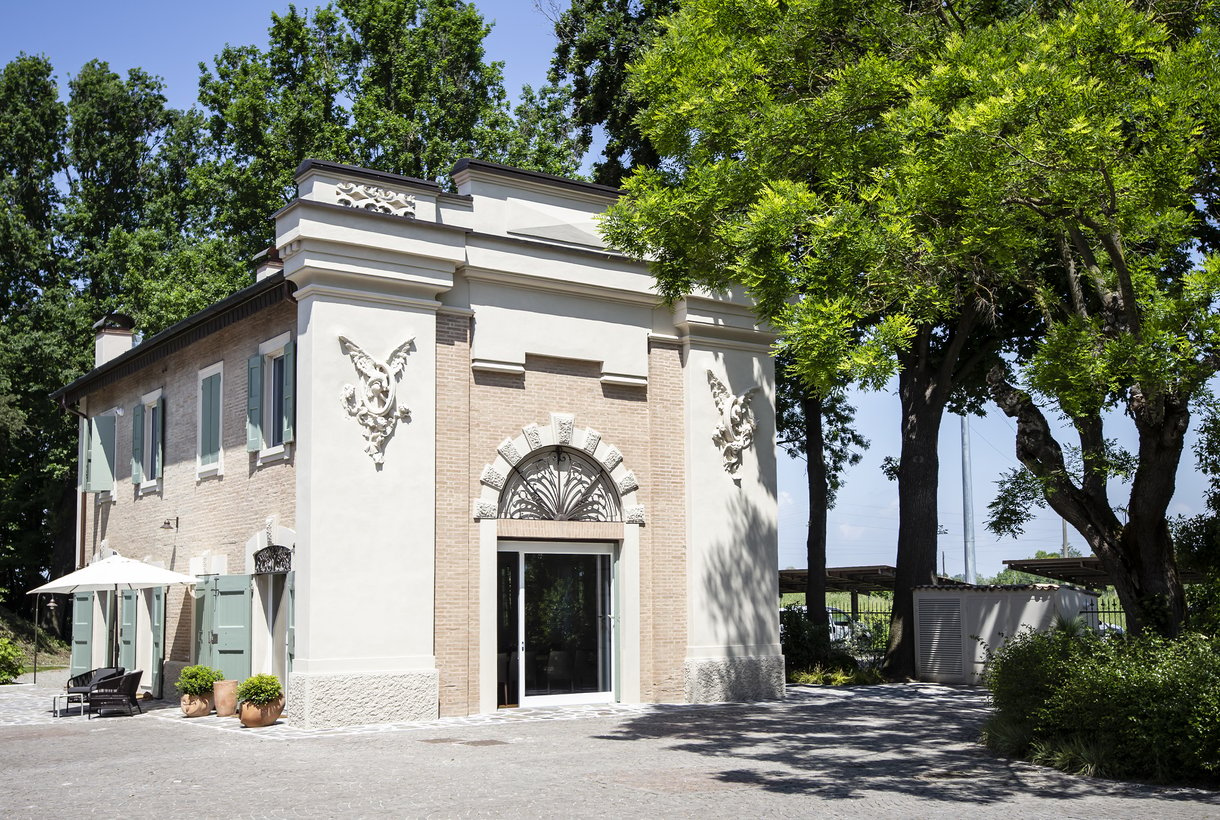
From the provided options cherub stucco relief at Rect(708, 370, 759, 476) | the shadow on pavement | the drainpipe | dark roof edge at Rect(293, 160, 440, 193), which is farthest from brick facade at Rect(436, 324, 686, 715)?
the drainpipe

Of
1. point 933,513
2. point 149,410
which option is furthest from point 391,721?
point 933,513

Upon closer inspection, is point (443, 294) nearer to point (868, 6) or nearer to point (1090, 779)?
point (868, 6)

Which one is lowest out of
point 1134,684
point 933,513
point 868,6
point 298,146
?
point 1134,684

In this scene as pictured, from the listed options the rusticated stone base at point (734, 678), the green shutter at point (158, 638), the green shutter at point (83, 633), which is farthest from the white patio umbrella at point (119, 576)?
the rusticated stone base at point (734, 678)

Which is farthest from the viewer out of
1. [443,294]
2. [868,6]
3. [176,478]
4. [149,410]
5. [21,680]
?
[21,680]

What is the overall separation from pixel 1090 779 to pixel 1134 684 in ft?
3.09

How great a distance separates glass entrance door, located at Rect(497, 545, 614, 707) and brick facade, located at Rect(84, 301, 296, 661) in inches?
131

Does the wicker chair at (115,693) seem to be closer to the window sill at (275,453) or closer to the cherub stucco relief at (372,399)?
the window sill at (275,453)

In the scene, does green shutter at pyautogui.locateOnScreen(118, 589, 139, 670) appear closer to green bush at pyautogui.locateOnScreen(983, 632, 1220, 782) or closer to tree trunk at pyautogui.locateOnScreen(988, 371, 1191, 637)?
green bush at pyautogui.locateOnScreen(983, 632, 1220, 782)

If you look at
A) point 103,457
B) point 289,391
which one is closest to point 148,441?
point 103,457

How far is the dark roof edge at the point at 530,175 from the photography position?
17484 millimetres

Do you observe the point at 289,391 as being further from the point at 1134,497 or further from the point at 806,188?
the point at 1134,497

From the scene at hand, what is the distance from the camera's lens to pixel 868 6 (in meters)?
14.8

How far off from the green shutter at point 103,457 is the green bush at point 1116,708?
18.0 metres
